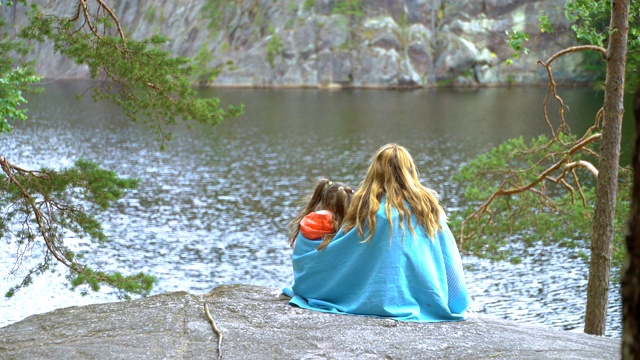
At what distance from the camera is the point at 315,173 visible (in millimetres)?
29469

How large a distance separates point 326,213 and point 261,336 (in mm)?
1152

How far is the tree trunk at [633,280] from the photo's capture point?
6.09 feet

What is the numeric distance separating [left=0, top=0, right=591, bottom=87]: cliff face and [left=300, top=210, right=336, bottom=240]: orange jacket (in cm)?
6471

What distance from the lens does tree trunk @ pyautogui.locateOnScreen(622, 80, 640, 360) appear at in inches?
73.1

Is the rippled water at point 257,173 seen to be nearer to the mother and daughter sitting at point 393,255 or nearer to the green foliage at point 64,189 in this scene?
the green foliage at point 64,189

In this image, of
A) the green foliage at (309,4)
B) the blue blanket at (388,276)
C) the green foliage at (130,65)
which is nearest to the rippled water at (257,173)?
the green foliage at (130,65)

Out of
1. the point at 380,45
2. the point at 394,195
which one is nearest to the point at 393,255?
the point at 394,195

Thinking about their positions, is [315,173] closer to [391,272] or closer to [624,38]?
[624,38]

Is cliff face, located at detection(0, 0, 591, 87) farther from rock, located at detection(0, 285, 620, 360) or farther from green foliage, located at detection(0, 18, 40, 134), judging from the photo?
rock, located at detection(0, 285, 620, 360)

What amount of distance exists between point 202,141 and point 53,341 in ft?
107

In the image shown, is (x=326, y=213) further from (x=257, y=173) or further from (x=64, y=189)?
(x=257, y=173)

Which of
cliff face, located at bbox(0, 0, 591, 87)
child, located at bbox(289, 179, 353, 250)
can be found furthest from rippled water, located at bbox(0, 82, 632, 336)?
cliff face, located at bbox(0, 0, 591, 87)

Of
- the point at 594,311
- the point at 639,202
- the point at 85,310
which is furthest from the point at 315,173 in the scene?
the point at 639,202

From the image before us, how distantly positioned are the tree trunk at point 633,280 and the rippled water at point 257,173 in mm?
10914
